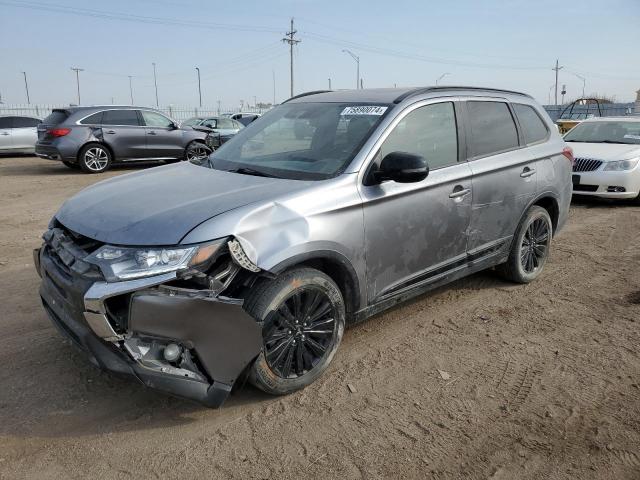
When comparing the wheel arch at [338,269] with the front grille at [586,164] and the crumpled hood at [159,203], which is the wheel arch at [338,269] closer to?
the crumpled hood at [159,203]

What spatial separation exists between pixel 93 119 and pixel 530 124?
11260 millimetres

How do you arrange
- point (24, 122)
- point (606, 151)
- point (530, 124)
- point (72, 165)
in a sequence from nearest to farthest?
point (530, 124) < point (606, 151) < point (72, 165) < point (24, 122)

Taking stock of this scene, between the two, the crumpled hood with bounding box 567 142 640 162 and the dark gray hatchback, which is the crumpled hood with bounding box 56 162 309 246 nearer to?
the crumpled hood with bounding box 567 142 640 162

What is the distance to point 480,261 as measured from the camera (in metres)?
4.50

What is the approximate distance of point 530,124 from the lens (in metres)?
5.12

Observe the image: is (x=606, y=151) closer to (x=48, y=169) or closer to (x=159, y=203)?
(x=159, y=203)

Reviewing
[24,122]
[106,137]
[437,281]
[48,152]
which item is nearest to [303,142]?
[437,281]

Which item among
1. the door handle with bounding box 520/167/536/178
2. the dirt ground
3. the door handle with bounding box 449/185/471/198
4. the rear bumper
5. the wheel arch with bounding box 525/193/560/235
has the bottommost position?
the dirt ground

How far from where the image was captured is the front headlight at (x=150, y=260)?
2.66 meters

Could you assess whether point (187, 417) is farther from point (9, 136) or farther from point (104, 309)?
point (9, 136)

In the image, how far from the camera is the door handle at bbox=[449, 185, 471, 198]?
4015 mm

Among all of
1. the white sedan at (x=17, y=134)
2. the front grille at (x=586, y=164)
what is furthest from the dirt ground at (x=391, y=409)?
the white sedan at (x=17, y=134)

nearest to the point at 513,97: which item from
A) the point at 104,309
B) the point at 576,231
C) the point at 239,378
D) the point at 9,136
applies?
the point at 576,231

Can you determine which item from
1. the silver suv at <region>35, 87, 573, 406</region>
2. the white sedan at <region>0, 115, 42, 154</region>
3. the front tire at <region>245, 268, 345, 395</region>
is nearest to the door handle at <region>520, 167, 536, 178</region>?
the silver suv at <region>35, 87, 573, 406</region>
